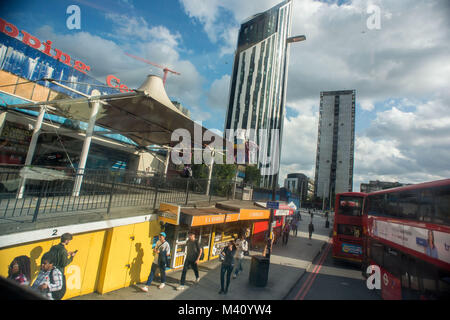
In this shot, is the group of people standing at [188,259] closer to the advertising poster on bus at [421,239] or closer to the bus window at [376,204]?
the advertising poster on bus at [421,239]

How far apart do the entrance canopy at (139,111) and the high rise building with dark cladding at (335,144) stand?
83.5 metres

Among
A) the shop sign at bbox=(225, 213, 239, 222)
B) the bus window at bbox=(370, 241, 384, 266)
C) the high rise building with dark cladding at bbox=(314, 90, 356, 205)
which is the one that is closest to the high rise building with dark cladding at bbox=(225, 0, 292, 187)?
the high rise building with dark cladding at bbox=(314, 90, 356, 205)

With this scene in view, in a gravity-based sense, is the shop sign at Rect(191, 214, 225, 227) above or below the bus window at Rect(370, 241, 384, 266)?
above

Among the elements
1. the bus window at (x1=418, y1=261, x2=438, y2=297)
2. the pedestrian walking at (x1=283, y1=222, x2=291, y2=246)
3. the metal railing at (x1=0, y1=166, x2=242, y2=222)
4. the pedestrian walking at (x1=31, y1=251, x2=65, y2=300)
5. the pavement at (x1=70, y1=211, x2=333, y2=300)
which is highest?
the metal railing at (x1=0, y1=166, x2=242, y2=222)

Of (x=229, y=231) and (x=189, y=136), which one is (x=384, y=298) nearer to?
(x=229, y=231)

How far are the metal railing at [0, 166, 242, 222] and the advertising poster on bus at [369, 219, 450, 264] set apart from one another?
7.96 m

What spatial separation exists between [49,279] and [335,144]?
96.3m

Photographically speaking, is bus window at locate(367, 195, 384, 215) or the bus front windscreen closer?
bus window at locate(367, 195, 384, 215)

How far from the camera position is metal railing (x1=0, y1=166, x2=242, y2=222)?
5218 millimetres

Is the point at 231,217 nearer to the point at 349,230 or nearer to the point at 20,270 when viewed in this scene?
the point at 20,270

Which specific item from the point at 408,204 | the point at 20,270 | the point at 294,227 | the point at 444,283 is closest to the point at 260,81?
the point at 294,227

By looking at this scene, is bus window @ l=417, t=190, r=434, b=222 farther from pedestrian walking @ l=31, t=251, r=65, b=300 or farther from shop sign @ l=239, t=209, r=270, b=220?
pedestrian walking @ l=31, t=251, r=65, b=300

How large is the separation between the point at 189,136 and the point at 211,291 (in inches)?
349

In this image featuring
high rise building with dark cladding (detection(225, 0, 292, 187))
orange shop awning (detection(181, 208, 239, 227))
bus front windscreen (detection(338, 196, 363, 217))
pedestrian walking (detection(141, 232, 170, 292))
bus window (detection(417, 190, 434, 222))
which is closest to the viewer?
bus window (detection(417, 190, 434, 222))
